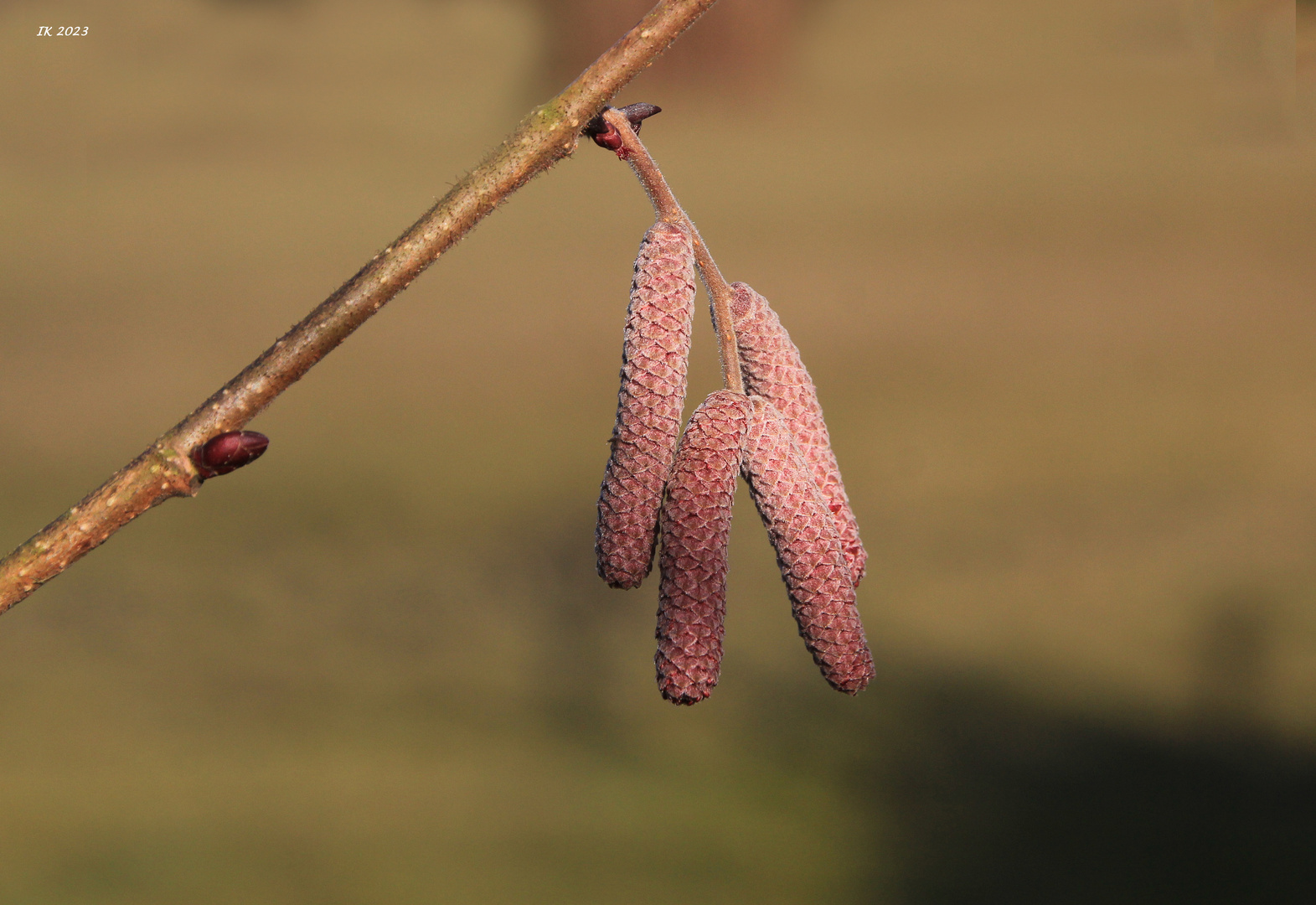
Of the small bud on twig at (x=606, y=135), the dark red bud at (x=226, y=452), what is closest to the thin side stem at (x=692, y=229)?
the small bud on twig at (x=606, y=135)

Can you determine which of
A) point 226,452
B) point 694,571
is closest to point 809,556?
point 694,571

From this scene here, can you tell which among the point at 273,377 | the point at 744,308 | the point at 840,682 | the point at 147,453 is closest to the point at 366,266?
the point at 273,377

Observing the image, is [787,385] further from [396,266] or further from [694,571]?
[396,266]

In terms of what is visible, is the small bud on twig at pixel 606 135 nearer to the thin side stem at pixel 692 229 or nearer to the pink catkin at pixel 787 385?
the thin side stem at pixel 692 229

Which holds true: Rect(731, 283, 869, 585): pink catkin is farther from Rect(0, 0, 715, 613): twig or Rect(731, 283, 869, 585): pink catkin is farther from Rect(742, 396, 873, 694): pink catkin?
Rect(0, 0, 715, 613): twig

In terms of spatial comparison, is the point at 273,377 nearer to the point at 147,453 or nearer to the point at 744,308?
the point at 147,453

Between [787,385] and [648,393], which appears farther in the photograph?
[787,385]

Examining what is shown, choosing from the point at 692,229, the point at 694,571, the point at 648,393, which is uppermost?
the point at 692,229

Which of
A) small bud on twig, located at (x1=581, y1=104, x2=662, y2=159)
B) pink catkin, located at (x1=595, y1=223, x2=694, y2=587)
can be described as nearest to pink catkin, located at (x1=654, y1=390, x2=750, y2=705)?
pink catkin, located at (x1=595, y1=223, x2=694, y2=587)
